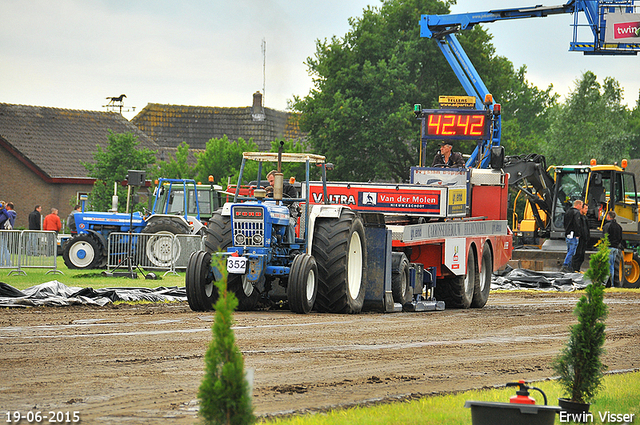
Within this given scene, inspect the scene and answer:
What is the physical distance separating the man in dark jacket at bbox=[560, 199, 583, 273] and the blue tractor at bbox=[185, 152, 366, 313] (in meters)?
11.6

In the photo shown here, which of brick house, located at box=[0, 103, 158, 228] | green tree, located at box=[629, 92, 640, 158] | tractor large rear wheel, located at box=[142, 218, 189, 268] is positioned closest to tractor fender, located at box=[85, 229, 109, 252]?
tractor large rear wheel, located at box=[142, 218, 189, 268]

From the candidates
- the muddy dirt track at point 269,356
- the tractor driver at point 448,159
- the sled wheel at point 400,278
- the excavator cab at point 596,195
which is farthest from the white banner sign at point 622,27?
the sled wheel at point 400,278

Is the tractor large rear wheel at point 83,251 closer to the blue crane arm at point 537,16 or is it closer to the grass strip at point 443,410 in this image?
the blue crane arm at point 537,16

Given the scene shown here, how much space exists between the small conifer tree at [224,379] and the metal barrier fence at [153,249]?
19498mm

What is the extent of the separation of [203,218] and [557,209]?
35.5 feet

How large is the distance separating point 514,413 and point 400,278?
10.5 meters

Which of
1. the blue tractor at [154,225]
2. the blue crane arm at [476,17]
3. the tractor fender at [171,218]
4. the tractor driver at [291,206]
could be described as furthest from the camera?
the blue crane arm at [476,17]

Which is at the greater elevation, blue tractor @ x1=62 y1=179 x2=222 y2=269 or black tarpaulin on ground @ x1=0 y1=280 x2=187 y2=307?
blue tractor @ x1=62 y1=179 x2=222 y2=269

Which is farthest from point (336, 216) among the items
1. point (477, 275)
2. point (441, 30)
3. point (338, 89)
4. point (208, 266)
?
point (338, 89)

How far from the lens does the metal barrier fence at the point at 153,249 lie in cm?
2370

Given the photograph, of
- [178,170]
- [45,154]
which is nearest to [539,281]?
[178,170]

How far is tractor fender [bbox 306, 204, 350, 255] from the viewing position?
45.9ft

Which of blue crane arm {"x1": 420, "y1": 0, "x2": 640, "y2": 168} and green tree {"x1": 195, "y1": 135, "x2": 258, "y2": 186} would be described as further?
green tree {"x1": 195, "y1": 135, "x2": 258, "y2": 186}

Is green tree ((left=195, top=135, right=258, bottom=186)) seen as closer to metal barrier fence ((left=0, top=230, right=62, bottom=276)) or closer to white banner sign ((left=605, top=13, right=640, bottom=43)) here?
white banner sign ((left=605, top=13, right=640, bottom=43))
